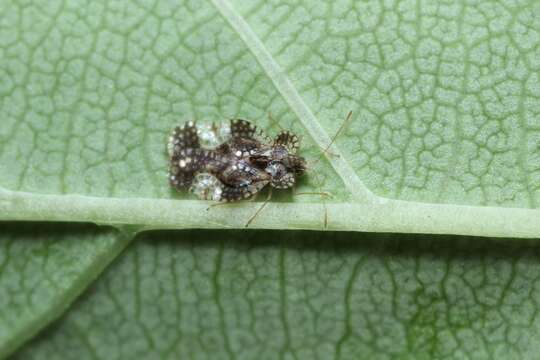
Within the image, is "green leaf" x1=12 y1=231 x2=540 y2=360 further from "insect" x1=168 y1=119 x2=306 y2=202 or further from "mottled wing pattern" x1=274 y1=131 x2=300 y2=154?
"mottled wing pattern" x1=274 y1=131 x2=300 y2=154

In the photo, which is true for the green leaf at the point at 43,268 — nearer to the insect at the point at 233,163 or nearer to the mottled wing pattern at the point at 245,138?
the insect at the point at 233,163

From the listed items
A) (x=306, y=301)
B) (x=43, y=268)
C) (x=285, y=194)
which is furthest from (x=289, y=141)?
(x=43, y=268)

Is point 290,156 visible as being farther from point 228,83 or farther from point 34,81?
point 34,81

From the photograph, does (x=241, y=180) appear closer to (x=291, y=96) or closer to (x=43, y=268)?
(x=291, y=96)

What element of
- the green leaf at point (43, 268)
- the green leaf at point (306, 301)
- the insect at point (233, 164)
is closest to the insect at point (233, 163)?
the insect at point (233, 164)

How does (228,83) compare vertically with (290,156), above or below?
above

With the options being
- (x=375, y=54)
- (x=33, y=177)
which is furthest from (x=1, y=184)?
(x=375, y=54)
